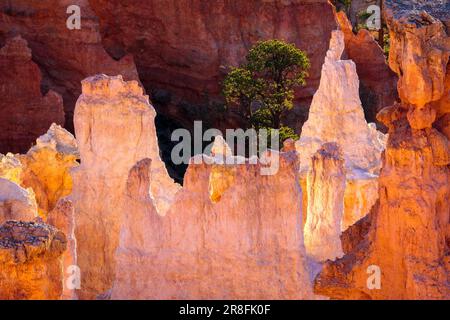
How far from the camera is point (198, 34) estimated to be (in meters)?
30.7

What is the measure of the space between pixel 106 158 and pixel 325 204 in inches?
148

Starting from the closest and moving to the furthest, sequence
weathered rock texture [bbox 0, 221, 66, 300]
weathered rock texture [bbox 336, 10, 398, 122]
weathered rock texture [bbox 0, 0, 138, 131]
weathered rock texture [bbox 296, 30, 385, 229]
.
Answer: weathered rock texture [bbox 0, 221, 66, 300], weathered rock texture [bbox 296, 30, 385, 229], weathered rock texture [bbox 0, 0, 138, 131], weathered rock texture [bbox 336, 10, 398, 122]

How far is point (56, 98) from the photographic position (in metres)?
26.0

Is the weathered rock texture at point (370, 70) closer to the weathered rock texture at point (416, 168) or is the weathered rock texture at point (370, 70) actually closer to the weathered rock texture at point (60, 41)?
the weathered rock texture at point (60, 41)

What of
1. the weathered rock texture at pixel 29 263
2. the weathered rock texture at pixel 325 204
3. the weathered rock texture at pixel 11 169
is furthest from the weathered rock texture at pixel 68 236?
the weathered rock texture at pixel 29 263

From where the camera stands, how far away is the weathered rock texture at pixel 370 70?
2997cm

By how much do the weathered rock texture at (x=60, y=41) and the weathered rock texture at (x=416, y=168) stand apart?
20.3 meters

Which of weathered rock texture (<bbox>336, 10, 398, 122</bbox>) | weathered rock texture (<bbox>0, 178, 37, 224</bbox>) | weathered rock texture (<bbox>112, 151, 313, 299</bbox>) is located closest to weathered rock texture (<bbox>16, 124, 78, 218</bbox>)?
weathered rock texture (<bbox>0, 178, 37, 224</bbox>)

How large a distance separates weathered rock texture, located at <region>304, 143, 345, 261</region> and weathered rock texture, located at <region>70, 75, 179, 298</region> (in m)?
2.70

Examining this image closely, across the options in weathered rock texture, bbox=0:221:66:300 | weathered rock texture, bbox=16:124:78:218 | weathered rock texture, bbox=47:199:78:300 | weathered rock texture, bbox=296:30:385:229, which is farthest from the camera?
weathered rock texture, bbox=16:124:78:218

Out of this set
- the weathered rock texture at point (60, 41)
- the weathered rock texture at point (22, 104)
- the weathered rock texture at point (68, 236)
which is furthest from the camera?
the weathered rock texture at point (60, 41)

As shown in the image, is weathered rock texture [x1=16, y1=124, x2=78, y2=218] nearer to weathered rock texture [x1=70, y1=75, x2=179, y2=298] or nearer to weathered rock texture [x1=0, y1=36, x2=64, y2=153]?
weathered rock texture [x1=70, y1=75, x2=179, y2=298]

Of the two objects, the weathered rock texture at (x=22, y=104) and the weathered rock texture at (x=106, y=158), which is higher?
the weathered rock texture at (x=22, y=104)

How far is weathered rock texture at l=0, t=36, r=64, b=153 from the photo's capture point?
2598 centimetres
